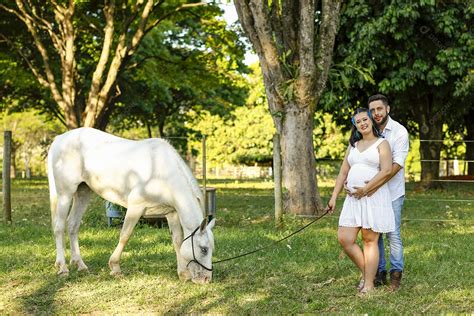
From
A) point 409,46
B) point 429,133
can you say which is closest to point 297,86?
point 409,46

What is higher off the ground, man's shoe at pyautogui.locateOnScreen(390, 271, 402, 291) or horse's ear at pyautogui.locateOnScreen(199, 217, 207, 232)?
Answer: horse's ear at pyautogui.locateOnScreen(199, 217, 207, 232)

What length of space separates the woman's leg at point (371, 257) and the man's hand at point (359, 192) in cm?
34

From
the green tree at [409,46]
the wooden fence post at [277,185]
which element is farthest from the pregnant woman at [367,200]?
the green tree at [409,46]

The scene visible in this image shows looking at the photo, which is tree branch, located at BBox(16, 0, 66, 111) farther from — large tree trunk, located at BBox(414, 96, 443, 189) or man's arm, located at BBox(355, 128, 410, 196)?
man's arm, located at BBox(355, 128, 410, 196)

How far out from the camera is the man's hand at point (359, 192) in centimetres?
659

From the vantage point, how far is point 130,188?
7.91 m

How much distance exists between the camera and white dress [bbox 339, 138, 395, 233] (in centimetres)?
661

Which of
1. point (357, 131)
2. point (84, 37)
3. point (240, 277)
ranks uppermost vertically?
point (84, 37)

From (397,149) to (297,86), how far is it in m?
6.65

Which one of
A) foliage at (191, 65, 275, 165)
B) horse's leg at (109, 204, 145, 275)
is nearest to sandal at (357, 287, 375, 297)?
horse's leg at (109, 204, 145, 275)

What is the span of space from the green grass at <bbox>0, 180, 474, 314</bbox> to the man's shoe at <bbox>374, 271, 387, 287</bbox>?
0.76ft

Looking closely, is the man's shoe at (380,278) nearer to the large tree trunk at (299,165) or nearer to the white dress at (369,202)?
the white dress at (369,202)

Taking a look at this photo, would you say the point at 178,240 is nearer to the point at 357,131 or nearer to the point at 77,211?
the point at 77,211

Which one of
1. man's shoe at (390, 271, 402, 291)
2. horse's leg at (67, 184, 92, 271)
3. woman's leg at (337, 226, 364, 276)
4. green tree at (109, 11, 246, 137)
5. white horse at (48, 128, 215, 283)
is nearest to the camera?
woman's leg at (337, 226, 364, 276)
